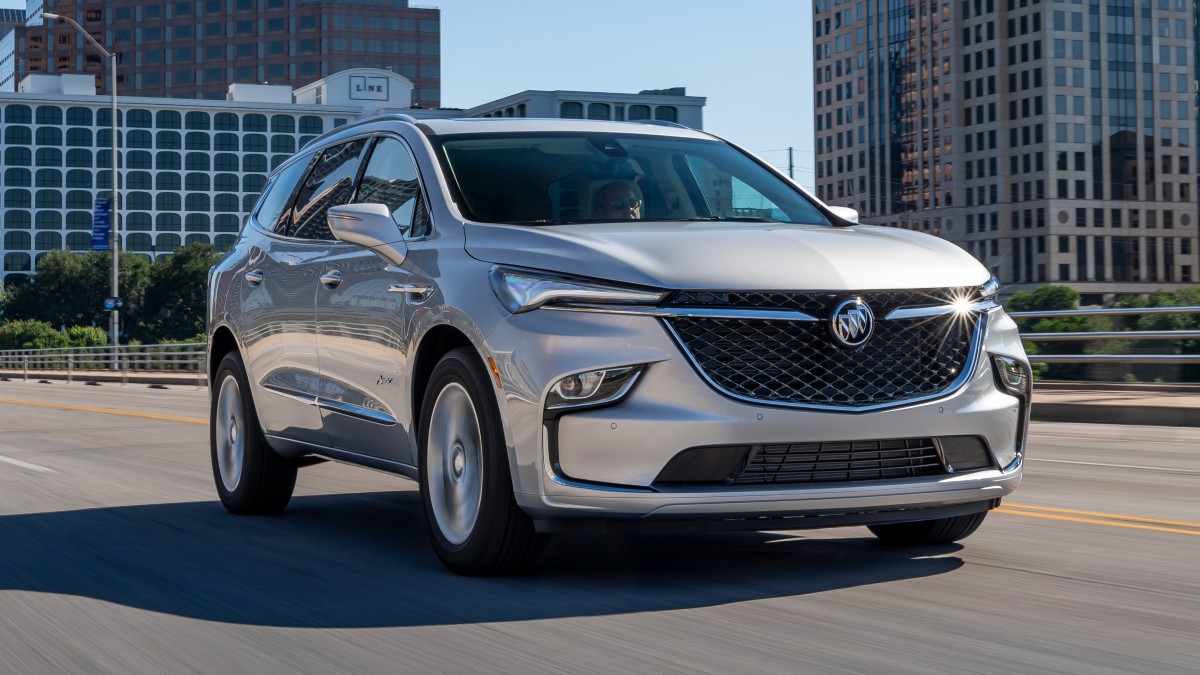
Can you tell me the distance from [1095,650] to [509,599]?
1.90 meters

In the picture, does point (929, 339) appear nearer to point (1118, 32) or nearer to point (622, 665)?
point (622, 665)

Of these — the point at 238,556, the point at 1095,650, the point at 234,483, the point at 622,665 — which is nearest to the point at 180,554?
the point at 238,556

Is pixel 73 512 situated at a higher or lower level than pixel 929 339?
lower

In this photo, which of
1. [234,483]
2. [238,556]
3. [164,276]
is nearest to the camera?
[238,556]

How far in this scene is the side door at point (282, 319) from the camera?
7379mm

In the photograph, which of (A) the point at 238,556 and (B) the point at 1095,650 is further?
(A) the point at 238,556

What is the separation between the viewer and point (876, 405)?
5.25 m

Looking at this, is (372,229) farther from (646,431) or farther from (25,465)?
(25,465)

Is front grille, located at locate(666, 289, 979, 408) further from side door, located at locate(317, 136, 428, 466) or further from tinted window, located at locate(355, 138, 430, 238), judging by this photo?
tinted window, located at locate(355, 138, 430, 238)

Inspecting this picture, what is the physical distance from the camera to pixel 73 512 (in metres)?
8.46

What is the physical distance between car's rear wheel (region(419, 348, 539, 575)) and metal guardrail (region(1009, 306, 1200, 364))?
38.2 feet

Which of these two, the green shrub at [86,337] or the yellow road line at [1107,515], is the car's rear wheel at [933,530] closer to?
the yellow road line at [1107,515]

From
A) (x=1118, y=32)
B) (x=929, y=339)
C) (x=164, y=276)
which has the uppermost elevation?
(x=1118, y=32)

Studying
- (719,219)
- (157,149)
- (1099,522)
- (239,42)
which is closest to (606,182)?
(719,219)
